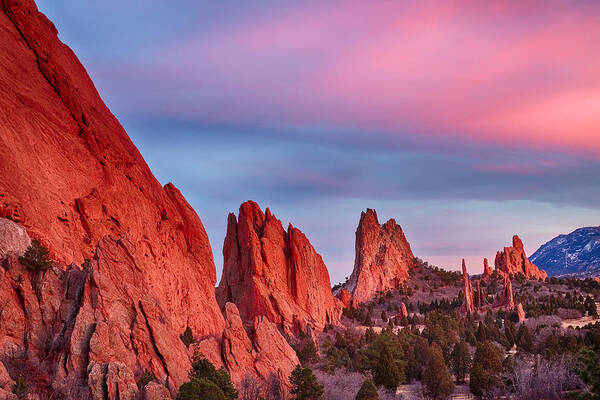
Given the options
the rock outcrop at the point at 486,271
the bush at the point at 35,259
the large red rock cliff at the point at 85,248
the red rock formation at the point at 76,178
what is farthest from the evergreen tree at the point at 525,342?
the rock outcrop at the point at 486,271

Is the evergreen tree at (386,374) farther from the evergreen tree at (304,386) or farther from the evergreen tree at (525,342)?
the evergreen tree at (525,342)

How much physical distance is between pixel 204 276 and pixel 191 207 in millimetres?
9566

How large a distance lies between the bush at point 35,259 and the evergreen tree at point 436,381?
150ft

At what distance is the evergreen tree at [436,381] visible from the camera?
66312 millimetres

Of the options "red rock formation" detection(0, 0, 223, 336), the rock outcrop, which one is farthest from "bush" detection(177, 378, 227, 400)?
the rock outcrop

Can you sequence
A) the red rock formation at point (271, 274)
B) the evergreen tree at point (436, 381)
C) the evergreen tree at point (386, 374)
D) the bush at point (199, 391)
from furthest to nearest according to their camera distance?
1. the red rock formation at point (271, 274)
2. the evergreen tree at point (436, 381)
3. the evergreen tree at point (386, 374)
4. the bush at point (199, 391)

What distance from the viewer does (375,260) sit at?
18362cm

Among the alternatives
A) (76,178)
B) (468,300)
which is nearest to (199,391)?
(76,178)

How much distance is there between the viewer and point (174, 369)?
130ft

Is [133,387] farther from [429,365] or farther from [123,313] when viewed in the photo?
[429,365]

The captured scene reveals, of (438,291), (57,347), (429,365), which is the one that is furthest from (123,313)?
(438,291)

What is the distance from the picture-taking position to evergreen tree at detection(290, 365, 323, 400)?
5056 centimetres

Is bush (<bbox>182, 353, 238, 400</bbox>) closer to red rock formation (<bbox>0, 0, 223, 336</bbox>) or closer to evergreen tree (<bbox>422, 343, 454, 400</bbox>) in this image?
red rock formation (<bbox>0, 0, 223, 336</bbox>)

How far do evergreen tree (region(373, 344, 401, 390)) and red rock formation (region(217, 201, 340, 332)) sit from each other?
23.5m
